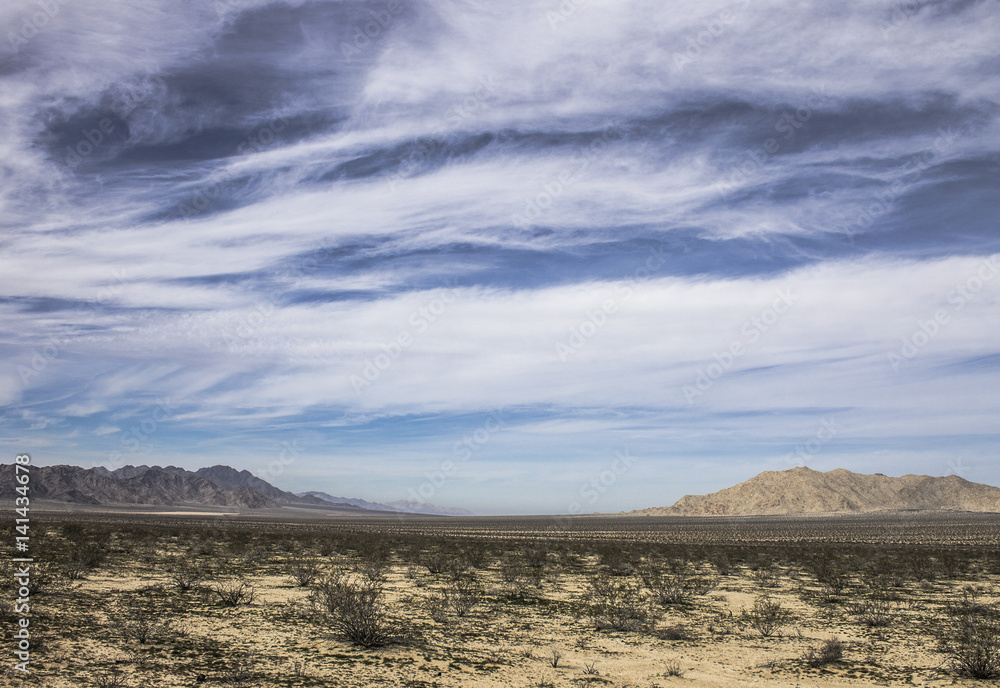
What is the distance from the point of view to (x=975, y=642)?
36.2ft

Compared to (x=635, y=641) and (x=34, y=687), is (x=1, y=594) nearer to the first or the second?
(x=34, y=687)

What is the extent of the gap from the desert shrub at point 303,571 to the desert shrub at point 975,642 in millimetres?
15884

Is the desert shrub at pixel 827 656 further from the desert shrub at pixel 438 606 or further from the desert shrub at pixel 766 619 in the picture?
the desert shrub at pixel 438 606

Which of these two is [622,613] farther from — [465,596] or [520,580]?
[520,580]

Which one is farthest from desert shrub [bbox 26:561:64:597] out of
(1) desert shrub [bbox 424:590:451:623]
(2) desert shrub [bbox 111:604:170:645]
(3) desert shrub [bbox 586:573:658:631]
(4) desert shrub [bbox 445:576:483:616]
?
(3) desert shrub [bbox 586:573:658:631]

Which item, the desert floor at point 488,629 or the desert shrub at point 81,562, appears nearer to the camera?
the desert floor at point 488,629

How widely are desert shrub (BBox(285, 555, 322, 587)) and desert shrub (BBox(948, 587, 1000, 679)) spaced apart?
52.1ft

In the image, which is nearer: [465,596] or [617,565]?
[465,596]

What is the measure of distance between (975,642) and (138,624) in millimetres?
15368

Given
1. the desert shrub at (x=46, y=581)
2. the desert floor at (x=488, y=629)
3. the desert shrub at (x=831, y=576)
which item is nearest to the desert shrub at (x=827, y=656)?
the desert floor at (x=488, y=629)

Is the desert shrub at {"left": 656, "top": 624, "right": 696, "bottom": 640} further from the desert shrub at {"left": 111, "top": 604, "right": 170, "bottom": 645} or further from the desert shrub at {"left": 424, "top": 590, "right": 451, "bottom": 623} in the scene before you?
the desert shrub at {"left": 111, "top": 604, "right": 170, "bottom": 645}

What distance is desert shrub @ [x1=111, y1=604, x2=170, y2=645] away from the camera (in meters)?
10.7

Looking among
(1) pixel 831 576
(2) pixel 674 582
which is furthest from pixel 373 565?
(1) pixel 831 576

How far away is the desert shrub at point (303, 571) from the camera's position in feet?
61.5
